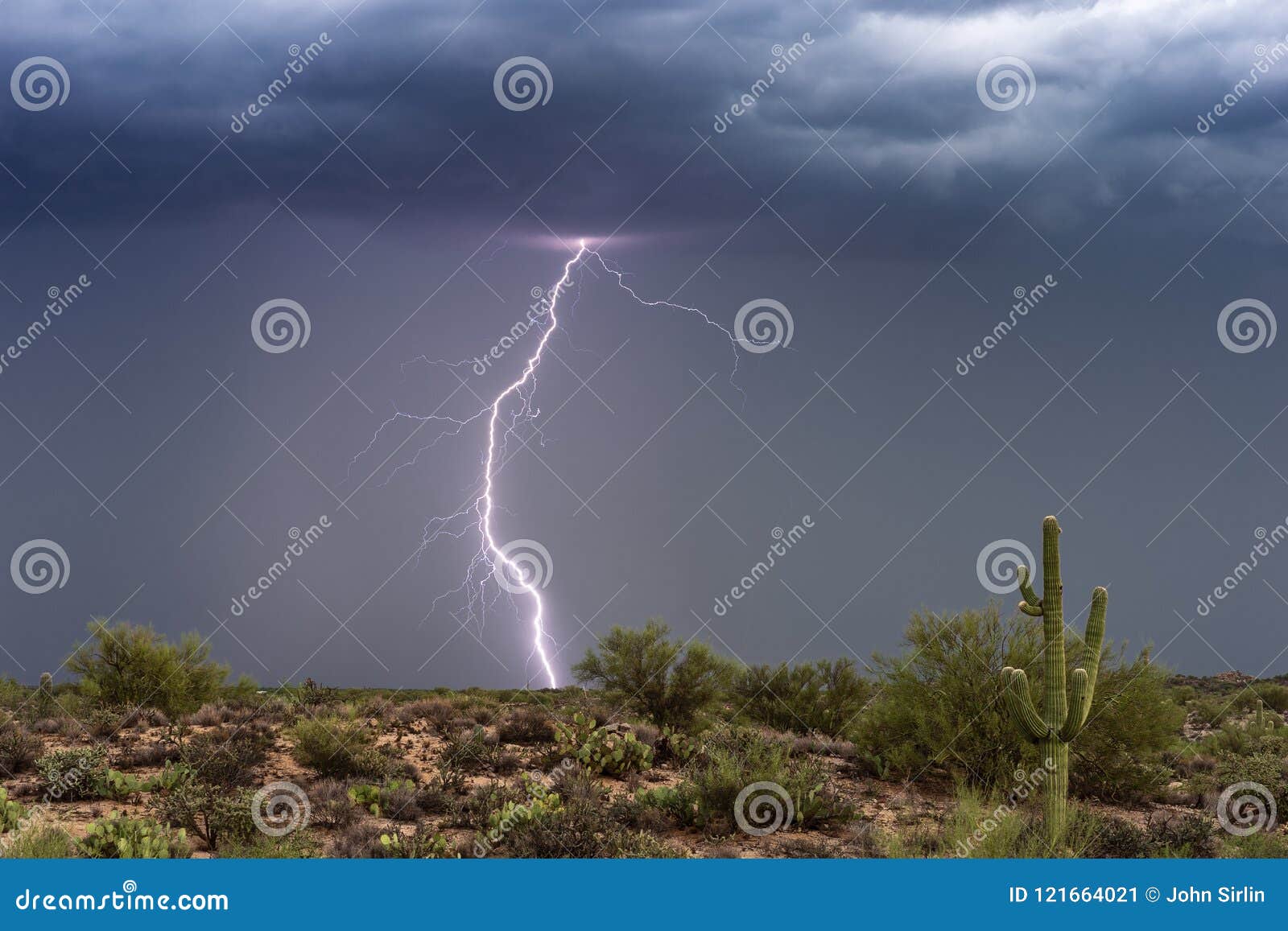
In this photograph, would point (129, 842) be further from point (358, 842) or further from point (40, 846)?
point (358, 842)

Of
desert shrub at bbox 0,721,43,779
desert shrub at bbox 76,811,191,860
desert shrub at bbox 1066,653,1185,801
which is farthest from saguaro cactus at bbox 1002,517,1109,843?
desert shrub at bbox 0,721,43,779

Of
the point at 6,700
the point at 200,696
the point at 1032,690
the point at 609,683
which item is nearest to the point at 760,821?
the point at 1032,690

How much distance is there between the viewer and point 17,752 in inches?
630

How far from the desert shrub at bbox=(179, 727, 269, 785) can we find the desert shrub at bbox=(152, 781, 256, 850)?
74.8 inches

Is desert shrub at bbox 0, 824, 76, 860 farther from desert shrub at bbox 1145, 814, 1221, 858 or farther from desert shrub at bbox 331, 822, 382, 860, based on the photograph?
desert shrub at bbox 1145, 814, 1221, 858

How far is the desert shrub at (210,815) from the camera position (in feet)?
39.6

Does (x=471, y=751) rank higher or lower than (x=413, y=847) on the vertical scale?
higher

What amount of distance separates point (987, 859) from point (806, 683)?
1355cm

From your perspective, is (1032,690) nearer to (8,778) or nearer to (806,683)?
(806,683)

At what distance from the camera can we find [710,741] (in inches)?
632

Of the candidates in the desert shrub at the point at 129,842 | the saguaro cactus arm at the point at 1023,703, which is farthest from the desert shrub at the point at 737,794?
the desert shrub at the point at 129,842

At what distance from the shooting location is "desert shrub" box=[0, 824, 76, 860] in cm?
1077

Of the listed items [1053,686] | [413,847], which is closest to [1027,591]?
[1053,686]

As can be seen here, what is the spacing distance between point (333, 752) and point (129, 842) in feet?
16.9
